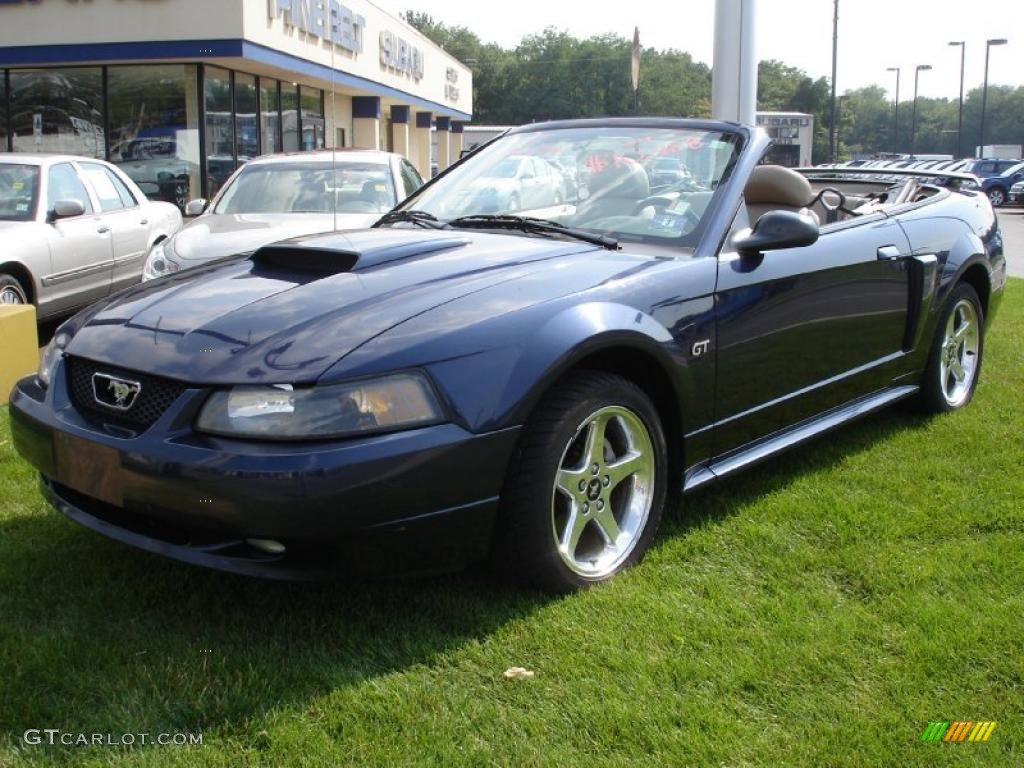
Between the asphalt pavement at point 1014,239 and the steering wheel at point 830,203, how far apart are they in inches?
83.5

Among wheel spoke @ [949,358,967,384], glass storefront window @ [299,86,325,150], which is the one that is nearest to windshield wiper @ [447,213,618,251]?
wheel spoke @ [949,358,967,384]

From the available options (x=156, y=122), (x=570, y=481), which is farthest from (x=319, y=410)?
(x=156, y=122)

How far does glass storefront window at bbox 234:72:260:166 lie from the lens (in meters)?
20.2

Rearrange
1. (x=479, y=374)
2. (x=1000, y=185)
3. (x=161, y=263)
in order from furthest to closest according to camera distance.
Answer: (x=1000, y=185)
(x=161, y=263)
(x=479, y=374)

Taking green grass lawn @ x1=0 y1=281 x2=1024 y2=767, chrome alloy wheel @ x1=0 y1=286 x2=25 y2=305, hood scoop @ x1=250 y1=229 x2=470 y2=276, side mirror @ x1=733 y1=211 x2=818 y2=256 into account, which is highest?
side mirror @ x1=733 y1=211 x2=818 y2=256

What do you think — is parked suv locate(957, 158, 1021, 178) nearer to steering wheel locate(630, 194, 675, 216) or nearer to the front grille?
steering wheel locate(630, 194, 675, 216)

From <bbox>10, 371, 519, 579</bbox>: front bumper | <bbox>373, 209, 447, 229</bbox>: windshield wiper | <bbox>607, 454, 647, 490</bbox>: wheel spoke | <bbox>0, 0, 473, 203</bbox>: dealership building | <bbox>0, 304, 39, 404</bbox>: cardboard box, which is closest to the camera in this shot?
<bbox>10, 371, 519, 579</bbox>: front bumper

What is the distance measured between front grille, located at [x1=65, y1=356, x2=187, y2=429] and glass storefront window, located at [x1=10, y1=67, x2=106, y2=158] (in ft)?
55.3

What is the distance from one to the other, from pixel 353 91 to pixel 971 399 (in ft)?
77.3

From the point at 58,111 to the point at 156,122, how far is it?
6.18 feet

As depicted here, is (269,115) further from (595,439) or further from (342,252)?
(595,439)

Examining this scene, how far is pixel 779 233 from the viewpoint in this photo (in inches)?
145

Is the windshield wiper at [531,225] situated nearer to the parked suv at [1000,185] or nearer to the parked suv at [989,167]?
the parked suv at [1000,185]

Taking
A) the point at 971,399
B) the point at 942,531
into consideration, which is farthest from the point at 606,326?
the point at 971,399
